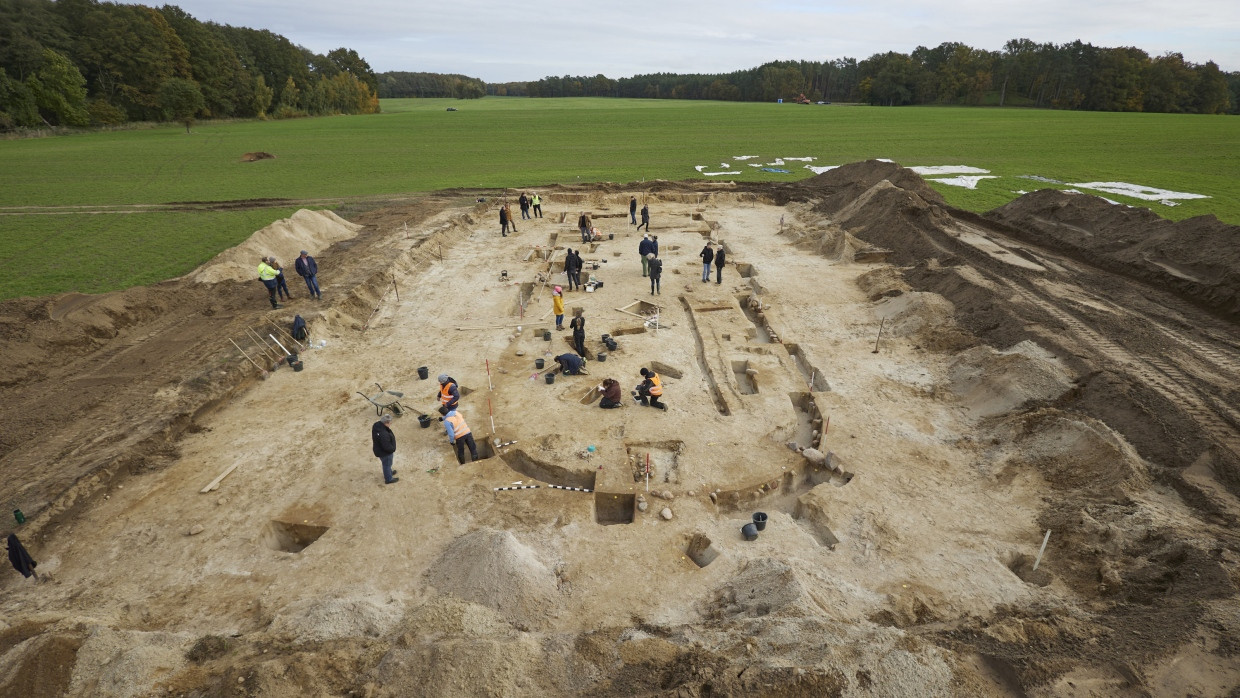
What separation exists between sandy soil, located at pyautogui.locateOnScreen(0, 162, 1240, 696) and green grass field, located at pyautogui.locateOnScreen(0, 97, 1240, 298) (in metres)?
→ 8.13

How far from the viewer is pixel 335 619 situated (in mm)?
7090

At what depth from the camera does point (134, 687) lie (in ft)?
19.2

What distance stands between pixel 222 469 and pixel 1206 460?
712 inches

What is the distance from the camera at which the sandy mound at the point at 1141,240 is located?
15.4 m

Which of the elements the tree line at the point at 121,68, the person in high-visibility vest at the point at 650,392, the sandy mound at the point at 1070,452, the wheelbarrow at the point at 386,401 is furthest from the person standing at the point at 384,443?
the tree line at the point at 121,68

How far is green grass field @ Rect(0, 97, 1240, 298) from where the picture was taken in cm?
2267

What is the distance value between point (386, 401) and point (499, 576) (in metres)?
6.52

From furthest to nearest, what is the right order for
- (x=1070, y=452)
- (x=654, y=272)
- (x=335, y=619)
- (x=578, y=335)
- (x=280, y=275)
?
(x=654, y=272)
(x=280, y=275)
(x=578, y=335)
(x=1070, y=452)
(x=335, y=619)

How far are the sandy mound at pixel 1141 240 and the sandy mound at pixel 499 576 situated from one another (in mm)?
19775

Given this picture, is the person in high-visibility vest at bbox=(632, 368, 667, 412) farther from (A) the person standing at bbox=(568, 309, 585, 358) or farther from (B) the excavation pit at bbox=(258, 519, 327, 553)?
(B) the excavation pit at bbox=(258, 519, 327, 553)

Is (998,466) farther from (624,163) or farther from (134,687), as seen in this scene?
(624,163)

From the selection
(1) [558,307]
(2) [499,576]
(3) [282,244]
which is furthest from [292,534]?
(3) [282,244]

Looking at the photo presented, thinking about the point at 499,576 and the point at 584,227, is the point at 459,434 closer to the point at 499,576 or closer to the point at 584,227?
the point at 499,576

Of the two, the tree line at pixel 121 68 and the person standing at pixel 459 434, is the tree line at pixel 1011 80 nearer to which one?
the tree line at pixel 121 68
